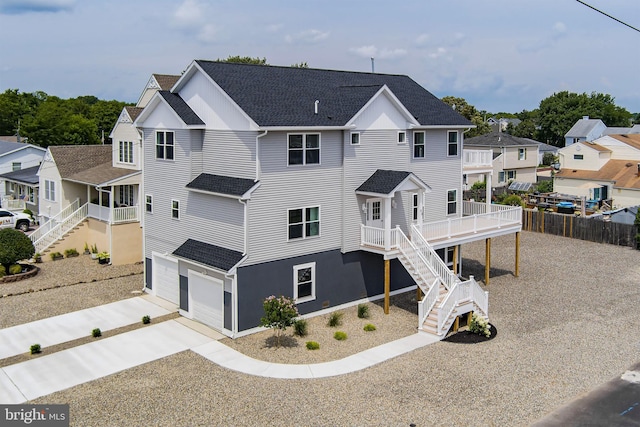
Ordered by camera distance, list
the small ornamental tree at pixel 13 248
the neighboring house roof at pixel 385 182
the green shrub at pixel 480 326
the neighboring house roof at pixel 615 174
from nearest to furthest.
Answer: the green shrub at pixel 480 326 < the neighboring house roof at pixel 385 182 < the small ornamental tree at pixel 13 248 < the neighboring house roof at pixel 615 174

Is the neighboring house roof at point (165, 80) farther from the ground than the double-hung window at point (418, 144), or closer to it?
farther from the ground

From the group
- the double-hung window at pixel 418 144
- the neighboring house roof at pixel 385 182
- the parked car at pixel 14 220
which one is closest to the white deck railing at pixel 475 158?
the double-hung window at pixel 418 144

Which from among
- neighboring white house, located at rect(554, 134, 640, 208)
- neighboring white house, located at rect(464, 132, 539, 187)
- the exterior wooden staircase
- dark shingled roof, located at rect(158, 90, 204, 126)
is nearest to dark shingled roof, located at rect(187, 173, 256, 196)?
dark shingled roof, located at rect(158, 90, 204, 126)


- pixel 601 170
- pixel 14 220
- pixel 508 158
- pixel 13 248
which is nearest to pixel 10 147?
pixel 14 220

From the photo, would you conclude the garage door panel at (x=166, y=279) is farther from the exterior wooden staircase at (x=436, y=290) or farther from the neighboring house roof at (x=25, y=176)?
the neighboring house roof at (x=25, y=176)

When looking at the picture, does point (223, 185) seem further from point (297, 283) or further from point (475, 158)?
point (475, 158)

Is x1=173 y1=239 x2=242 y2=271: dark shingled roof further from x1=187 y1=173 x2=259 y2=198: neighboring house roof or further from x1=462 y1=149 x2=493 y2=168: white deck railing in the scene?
x1=462 y1=149 x2=493 y2=168: white deck railing

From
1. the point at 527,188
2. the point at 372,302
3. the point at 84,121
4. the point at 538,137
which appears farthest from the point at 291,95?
the point at 538,137
